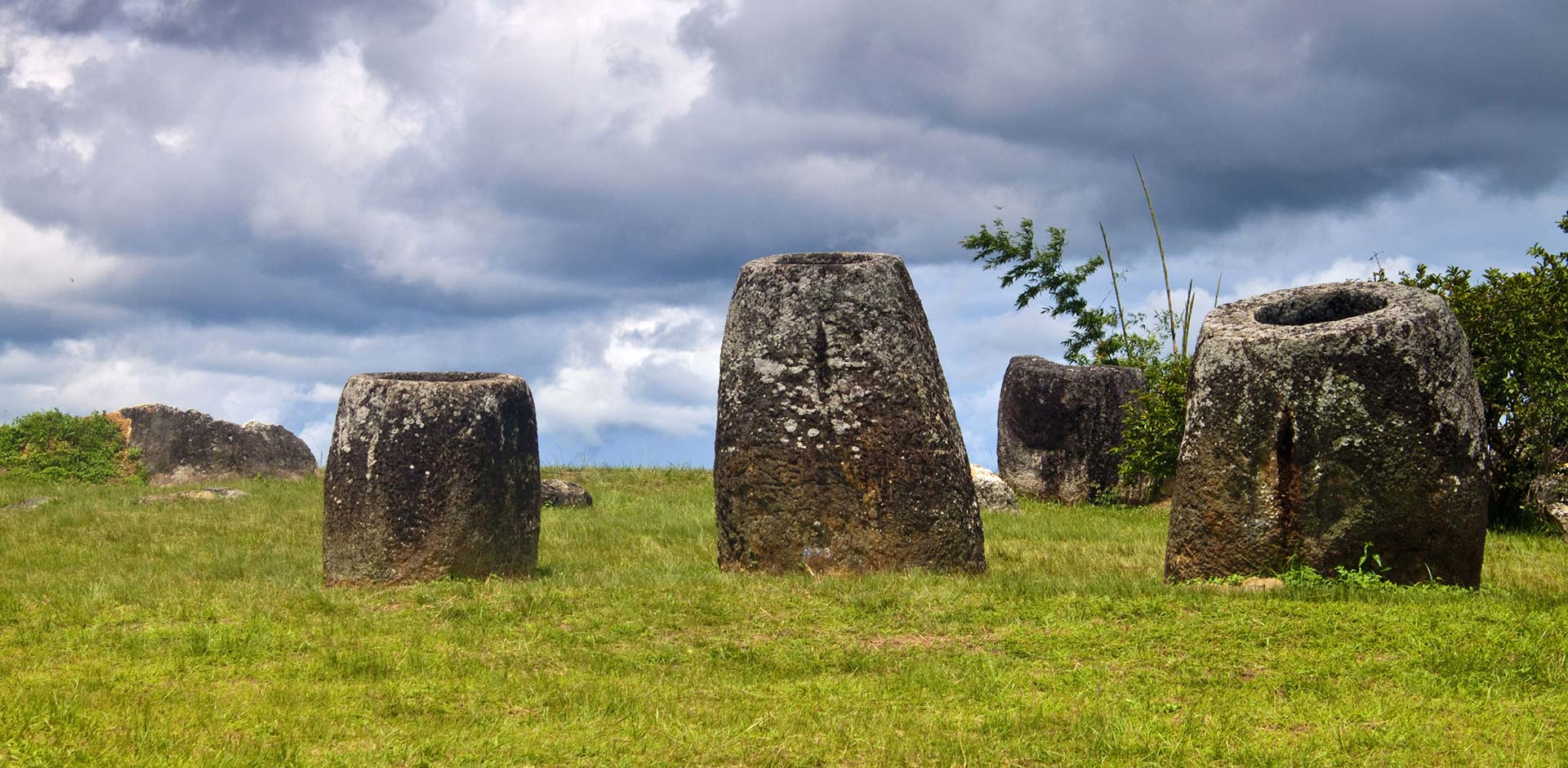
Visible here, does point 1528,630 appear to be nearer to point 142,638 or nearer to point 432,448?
point 432,448

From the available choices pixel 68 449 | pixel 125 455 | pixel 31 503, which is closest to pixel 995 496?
pixel 31 503

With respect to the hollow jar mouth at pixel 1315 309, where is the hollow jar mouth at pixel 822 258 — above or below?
above

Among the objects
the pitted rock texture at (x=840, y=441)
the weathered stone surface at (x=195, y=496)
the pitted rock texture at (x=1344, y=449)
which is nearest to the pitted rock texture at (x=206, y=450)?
the weathered stone surface at (x=195, y=496)

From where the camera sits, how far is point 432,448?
11.8m

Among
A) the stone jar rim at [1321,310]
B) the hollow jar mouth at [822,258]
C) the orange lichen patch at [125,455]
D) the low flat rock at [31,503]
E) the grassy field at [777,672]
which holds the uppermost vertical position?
the hollow jar mouth at [822,258]

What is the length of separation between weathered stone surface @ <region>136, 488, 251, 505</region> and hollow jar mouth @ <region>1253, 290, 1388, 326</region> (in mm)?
16857

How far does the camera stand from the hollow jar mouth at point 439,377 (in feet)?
42.1

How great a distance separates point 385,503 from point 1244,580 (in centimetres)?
765

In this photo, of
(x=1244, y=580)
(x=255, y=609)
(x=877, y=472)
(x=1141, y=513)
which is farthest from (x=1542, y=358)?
(x=255, y=609)

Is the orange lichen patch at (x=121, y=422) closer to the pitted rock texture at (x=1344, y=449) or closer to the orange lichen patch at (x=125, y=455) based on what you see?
the orange lichen patch at (x=125, y=455)

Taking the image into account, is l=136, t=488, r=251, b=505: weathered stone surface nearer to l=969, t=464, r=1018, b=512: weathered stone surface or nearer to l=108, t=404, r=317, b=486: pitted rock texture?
l=108, t=404, r=317, b=486: pitted rock texture

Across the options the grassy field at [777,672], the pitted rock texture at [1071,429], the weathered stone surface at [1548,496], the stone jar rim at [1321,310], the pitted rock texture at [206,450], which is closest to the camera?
the grassy field at [777,672]

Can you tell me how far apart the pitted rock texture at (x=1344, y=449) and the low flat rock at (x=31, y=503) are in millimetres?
18750

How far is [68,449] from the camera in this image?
28344 millimetres
